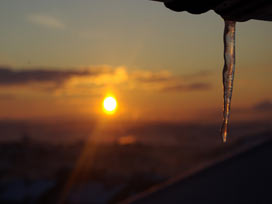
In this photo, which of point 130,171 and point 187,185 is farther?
point 130,171

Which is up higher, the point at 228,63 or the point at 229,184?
the point at 229,184

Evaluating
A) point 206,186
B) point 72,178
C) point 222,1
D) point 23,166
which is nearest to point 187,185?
point 206,186

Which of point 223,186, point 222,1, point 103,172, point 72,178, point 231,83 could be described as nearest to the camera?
point 222,1

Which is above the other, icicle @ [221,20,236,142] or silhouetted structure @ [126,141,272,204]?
silhouetted structure @ [126,141,272,204]

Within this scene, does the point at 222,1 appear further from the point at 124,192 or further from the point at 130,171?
the point at 130,171

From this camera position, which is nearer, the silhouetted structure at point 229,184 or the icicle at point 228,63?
the icicle at point 228,63

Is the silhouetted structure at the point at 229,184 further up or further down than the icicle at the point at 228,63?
further up

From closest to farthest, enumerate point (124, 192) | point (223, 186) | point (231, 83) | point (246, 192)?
point (231, 83) < point (246, 192) < point (223, 186) < point (124, 192)

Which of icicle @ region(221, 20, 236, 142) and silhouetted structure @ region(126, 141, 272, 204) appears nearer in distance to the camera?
icicle @ region(221, 20, 236, 142)

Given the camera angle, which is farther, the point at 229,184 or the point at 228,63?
the point at 229,184

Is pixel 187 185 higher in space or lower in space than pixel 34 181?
lower

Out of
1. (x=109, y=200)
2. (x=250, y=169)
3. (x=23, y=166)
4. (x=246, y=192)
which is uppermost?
(x=23, y=166)
